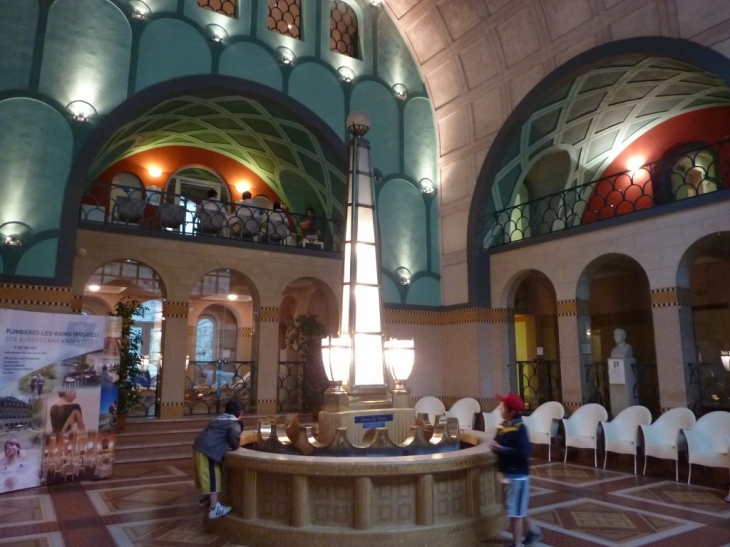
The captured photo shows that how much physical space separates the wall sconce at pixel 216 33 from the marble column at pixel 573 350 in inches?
308

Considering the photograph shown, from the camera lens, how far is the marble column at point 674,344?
26.9ft

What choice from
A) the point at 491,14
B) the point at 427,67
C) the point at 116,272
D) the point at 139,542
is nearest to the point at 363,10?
the point at 427,67

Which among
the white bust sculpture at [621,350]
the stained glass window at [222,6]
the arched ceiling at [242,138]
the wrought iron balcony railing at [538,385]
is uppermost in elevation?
the stained glass window at [222,6]

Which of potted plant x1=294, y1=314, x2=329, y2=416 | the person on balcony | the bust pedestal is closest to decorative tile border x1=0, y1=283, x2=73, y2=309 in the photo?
the person on balcony

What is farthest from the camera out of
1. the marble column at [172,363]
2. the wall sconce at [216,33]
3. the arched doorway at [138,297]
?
the arched doorway at [138,297]

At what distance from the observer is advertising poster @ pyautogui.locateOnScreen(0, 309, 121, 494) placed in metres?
6.43

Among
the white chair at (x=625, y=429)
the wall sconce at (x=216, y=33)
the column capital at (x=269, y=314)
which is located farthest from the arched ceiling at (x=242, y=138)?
the white chair at (x=625, y=429)

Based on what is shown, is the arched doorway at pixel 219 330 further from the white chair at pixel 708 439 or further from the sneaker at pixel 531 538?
the sneaker at pixel 531 538

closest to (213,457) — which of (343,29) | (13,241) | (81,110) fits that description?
(13,241)

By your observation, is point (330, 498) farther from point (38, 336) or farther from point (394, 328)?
point (394, 328)

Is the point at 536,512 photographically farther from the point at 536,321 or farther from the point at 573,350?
the point at 536,321

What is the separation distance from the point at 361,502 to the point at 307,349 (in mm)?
7417

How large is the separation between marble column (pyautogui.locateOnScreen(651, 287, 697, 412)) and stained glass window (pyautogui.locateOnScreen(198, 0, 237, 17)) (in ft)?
29.7

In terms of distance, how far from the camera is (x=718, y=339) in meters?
12.3
